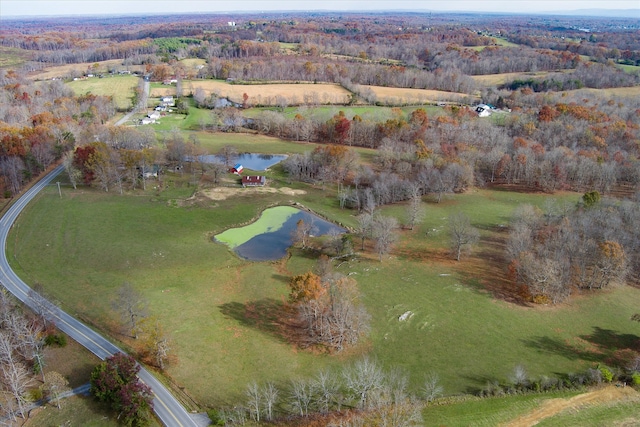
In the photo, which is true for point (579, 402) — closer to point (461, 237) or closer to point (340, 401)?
point (340, 401)

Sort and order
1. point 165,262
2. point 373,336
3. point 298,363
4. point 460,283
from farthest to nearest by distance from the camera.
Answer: point 165,262, point 460,283, point 373,336, point 298,363

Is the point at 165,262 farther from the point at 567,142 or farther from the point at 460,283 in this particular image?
the point at 567,142

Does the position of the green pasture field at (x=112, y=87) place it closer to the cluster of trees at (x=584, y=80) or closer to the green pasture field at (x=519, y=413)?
the green pasture field at (x=519, y=413)

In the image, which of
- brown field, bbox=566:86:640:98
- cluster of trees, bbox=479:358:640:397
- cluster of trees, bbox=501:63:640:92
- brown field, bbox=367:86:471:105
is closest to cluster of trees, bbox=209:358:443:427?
cluster of trees, bbox=479:358:640:397

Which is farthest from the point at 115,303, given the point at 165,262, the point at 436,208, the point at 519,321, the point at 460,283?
the point at 436,208

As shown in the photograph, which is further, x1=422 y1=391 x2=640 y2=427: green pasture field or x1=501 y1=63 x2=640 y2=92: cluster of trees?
x1=501 y1=63 x2=640 y2=92: cluster of trees

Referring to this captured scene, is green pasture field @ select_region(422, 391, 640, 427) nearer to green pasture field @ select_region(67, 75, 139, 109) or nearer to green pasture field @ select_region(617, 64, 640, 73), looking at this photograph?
green pasture field @ select_region(67, 75, 139, 109)

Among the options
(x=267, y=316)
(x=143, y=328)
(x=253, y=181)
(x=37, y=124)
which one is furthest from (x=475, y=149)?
(x=37, y=124)
